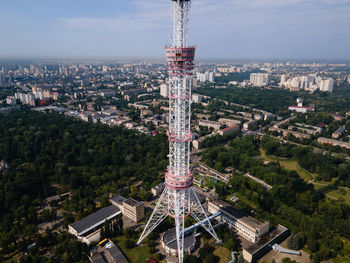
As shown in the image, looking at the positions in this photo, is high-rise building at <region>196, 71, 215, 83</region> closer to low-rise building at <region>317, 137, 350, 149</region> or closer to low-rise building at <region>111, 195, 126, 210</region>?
low-rise building at <region>317, 137, 350, 149</region>

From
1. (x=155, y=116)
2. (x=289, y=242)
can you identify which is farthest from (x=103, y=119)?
(x=289, y=242)

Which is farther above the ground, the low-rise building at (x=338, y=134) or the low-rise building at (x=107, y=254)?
the low-rise building at (x=338, y=134)

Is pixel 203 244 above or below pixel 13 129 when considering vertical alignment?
below

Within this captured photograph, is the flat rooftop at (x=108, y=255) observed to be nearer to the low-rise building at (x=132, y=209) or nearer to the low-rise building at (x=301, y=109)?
the low-rise building at (x=132, y=209)

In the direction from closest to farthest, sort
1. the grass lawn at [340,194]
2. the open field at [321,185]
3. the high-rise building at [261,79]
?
the grass lawn at [340,194] < the open field at [321,185] < the high-rise building at [261,79]

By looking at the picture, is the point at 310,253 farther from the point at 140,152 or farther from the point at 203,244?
the point at 140,152

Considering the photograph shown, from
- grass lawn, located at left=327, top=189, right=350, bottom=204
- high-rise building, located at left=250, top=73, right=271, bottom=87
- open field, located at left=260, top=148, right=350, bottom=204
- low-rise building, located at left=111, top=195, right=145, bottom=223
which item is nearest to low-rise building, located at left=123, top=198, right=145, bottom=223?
low-rise building, located at left=111, top=195, right=145, bottom=223

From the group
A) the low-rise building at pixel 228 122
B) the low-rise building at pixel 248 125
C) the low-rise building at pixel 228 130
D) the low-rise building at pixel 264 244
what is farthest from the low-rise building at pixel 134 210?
the low-rise building at pixel 248 125
